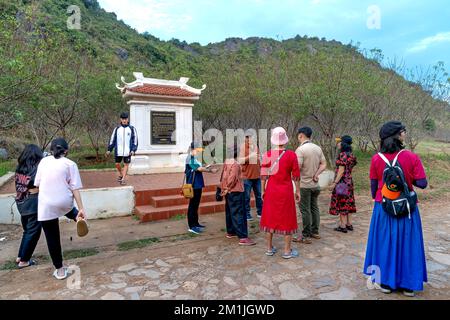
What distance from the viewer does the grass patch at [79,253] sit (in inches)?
175

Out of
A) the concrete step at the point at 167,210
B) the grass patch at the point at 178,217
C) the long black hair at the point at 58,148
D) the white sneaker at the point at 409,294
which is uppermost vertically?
the long black hair at the point at 58,148

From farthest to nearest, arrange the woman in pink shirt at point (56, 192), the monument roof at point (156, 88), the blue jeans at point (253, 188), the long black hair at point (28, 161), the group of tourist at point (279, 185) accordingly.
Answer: the monument roof at point (156, 88) → the blue jeans at point (253, 188) → the group of tourist at point (279, 185) → the long black hair at point (28, 161) → the woman in pink shirt at point (56, 192)

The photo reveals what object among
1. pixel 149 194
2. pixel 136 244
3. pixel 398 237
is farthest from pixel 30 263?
pixel 398 237

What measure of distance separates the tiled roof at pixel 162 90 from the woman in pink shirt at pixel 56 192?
603cm

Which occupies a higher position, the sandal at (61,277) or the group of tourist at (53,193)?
the group of tourist at (53,193)

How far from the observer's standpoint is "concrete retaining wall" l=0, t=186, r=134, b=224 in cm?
592

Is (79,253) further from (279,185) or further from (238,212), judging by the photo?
(279,185)

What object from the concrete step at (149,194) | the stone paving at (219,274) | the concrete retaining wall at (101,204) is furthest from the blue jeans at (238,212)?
the concrete retaining wall at (101,204)

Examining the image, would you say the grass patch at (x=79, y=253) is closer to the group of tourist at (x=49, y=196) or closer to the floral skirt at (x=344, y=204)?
the group of tourist at (x=49, y=196)

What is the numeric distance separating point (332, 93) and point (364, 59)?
12.9ft

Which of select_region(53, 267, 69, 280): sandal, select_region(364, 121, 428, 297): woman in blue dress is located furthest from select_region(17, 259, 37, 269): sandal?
select_region(364, 121, 428, 297): woman in blue dress

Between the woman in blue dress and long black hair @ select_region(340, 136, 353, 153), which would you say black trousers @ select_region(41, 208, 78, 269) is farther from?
long black hair @ select_region(340, 136, 353, 153)
